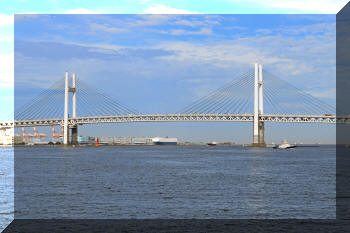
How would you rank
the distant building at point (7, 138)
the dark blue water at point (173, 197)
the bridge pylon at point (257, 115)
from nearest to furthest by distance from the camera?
1. the dark blue water at point (173, 197)
2. the bridge pylon at point (257, 115)
3. the distant building at point (7, 138)

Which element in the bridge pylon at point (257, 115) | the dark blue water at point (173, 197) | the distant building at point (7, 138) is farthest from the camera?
the distant building at point (7, 138)

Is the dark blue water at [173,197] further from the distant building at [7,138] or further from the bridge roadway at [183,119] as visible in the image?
the distant building at [7,138]

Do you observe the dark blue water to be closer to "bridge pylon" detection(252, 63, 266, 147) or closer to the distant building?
"bridge pylon" detection(252, 63, 266, 147)

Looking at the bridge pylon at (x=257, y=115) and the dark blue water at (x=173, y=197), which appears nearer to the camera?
the dark blue water at (x=173, y=197)

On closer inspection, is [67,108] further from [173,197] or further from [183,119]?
[173,197]

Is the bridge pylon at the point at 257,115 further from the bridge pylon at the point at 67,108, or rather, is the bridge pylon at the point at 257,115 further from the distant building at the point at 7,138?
the distant building at the point at 7,138

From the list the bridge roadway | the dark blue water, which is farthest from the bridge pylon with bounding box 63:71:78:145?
the dark blue water

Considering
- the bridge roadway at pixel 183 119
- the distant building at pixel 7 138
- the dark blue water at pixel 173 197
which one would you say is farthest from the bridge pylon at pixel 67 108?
the dark blue water at pixel 173 197

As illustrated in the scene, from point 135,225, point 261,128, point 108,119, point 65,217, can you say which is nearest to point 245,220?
point 135,225

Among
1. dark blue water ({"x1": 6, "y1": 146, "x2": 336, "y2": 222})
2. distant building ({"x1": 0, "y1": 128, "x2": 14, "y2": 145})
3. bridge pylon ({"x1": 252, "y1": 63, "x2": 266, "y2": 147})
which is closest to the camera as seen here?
dark blue water ({"x1": 6, "y1": 146, "x2": 336, "y2": 222})

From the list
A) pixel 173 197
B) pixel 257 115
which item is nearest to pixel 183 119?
pixel 257 115

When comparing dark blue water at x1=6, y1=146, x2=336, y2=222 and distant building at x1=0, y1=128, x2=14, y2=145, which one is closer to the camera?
dark blue water at x1=6, y1=146, x2=336, y2=222

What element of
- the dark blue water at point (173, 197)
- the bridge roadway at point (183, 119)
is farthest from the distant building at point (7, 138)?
the dark blue water at point (173, 197)

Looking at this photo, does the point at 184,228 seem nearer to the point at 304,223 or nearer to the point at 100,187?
the point at 304,223
